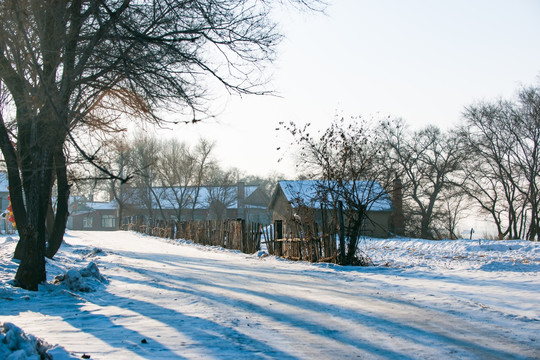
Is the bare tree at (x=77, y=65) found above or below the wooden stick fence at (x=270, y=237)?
above

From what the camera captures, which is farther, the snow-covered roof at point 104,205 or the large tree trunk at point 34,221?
the snow-covered roof at point 104,205

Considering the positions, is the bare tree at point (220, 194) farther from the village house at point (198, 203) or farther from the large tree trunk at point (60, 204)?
the large tree trunk at point (60, 204)

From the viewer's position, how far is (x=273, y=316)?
6344mm

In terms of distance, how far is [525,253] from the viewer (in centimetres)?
2044

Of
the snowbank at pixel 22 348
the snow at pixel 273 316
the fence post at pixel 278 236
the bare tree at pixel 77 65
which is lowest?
the snow at pixel 273 316

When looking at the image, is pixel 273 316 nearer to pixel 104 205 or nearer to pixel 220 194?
pixel 220 194

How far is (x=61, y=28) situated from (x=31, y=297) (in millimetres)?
4137

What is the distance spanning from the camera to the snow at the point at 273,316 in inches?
183

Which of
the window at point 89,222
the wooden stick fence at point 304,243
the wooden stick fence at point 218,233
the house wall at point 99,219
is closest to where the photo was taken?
the wooden stick fence at point 304,243

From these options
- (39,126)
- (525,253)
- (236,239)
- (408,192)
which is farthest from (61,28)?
(408,192)

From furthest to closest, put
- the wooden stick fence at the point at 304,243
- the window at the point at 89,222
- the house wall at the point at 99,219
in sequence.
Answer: the window at the point at 89,222 → the house wall at the point at 99,219 → the wooden stick fence at the point at 304,243

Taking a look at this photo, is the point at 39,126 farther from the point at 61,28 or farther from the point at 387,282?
the point at 387,282

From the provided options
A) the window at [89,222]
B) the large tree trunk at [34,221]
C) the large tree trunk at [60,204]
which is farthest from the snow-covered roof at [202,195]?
the large tree trunk at [34,221]

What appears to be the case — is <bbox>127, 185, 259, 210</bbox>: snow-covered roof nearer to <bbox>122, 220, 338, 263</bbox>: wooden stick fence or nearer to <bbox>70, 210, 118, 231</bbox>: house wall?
<bbox>70, 210, 118, 231</bbox>: house wall
